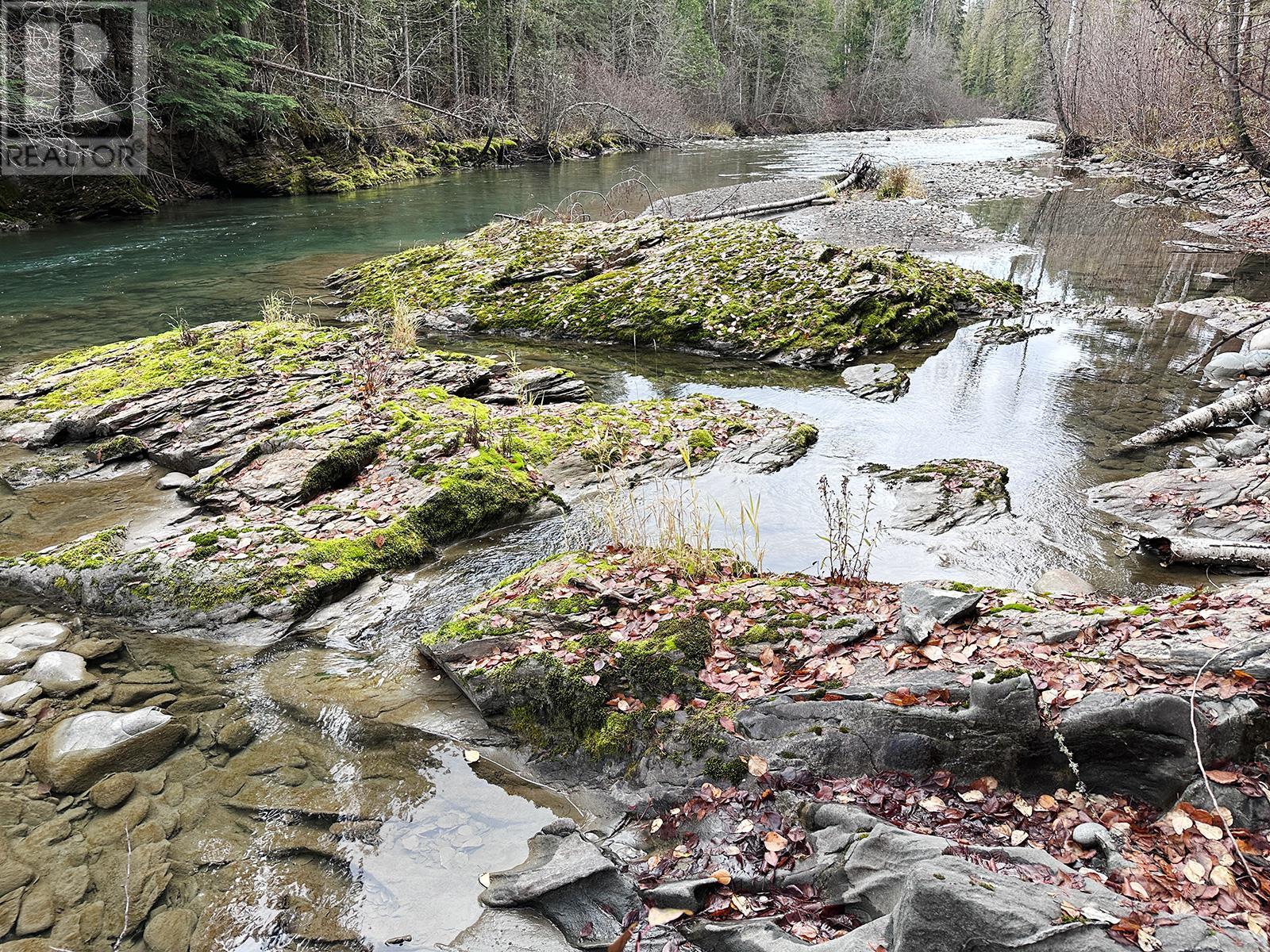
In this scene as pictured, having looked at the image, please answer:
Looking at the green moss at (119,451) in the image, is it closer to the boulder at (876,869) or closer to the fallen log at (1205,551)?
the boulder at (876,869)

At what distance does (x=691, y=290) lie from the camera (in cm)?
1249

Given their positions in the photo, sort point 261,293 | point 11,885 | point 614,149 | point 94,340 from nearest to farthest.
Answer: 1. point 11,885
2. point 94,340
3. point 261,293
4. point 614,149

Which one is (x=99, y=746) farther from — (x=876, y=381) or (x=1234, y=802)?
(x=876, y=381)

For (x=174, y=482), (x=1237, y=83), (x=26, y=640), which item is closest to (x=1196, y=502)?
(x=1237, y=83)

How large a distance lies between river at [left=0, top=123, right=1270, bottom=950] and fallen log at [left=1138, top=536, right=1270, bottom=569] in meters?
0.23

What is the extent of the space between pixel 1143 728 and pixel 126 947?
4.46 m

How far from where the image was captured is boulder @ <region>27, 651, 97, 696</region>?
4723 millimetres

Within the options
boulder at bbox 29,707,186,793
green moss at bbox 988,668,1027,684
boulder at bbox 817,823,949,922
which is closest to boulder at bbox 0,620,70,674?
boulder at bbox 29,707,186,793

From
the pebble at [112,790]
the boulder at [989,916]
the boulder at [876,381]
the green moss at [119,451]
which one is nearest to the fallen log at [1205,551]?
the boulder at [989,916]

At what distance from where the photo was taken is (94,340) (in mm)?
12203

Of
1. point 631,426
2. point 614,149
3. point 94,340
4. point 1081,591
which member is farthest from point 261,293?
point 614,149

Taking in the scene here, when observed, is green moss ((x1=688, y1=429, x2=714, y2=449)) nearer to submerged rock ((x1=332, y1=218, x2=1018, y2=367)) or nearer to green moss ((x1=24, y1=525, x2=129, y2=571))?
submerged rock ((x1=332, y1=218, x2=1018, y2=367))

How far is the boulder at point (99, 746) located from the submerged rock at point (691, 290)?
899cm

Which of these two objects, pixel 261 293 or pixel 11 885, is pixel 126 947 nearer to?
pixel 11 885
